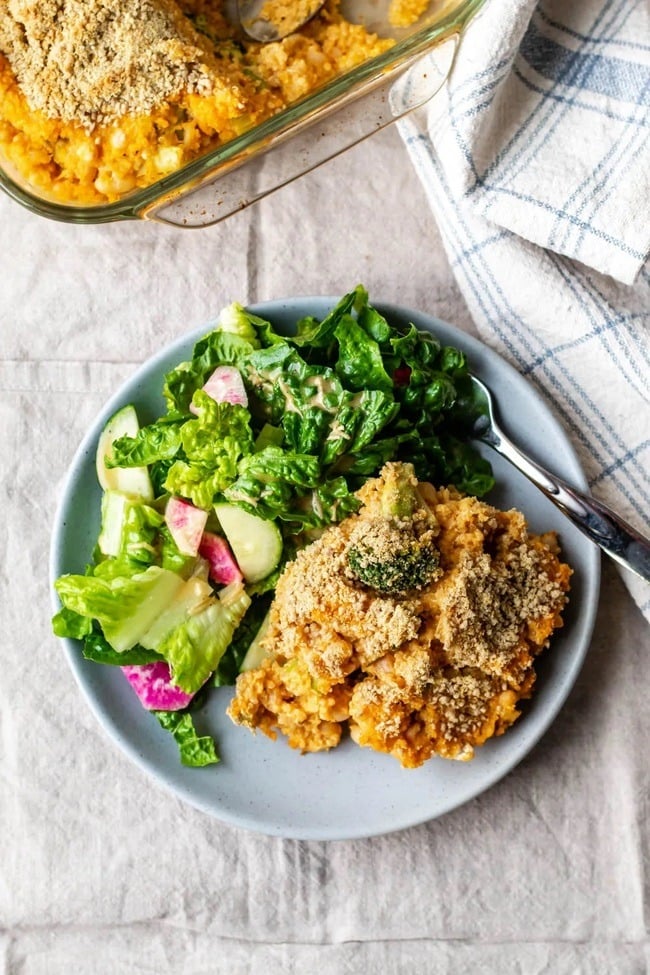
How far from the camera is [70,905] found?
2102mm

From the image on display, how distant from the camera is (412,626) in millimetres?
1705

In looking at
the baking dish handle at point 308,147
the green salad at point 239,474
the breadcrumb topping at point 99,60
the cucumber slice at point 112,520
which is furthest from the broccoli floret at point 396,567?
the breadcrumb topping at point 99,60

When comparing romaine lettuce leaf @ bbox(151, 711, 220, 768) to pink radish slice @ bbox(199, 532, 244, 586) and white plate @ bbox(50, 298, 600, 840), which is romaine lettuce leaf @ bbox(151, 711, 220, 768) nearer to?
white plate @ bbox(50, 298, 600, 840)

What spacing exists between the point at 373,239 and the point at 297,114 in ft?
1.51

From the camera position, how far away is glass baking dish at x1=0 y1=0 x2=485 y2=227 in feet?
5.83

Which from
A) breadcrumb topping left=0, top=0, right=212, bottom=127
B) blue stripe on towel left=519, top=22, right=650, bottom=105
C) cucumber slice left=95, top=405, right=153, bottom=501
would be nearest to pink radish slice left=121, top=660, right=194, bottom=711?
cucumber slice left=95, top=405, right=153, bottom=501

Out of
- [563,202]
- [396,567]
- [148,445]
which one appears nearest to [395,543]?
A: [396,567]

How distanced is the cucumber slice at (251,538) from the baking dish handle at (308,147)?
573mm

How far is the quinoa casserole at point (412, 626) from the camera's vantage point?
1716 mm

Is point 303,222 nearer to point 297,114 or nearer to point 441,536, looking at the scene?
point 297,114

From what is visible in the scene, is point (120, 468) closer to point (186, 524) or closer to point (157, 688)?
point (186, 524)

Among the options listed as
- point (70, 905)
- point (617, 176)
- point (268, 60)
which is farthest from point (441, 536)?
point (70, 905)

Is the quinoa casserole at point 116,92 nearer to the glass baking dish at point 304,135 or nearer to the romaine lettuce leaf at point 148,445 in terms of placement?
the glass baking dish at point 304,135

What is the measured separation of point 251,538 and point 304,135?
2.59 feet
